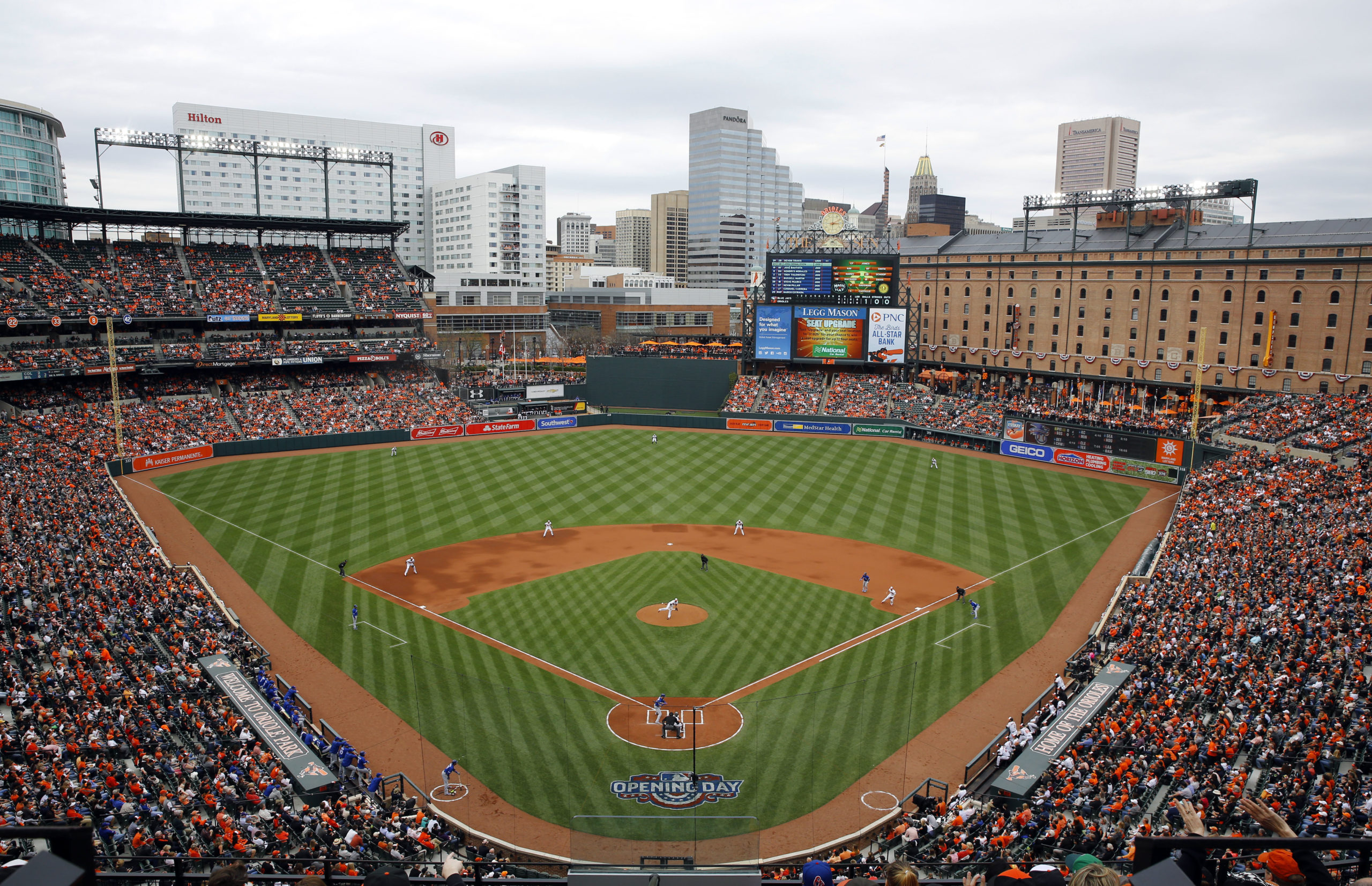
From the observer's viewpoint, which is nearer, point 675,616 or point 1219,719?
point 1219,719

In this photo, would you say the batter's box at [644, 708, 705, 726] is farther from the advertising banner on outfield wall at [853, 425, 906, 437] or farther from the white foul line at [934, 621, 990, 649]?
the advertising banner on outfield wall at [853, 425, 906, 437]

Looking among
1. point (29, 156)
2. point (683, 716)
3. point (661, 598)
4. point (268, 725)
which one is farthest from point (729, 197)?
point (268, 725)

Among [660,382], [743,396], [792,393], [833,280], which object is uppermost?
[833,280]

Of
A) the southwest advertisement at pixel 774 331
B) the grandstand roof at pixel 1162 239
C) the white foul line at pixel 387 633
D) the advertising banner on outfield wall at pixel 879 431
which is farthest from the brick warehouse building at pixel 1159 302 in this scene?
the white foul line at pixel 387 633

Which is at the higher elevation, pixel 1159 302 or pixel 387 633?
pixel 1159 302

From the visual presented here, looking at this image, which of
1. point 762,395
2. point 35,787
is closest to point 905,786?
point 35,787

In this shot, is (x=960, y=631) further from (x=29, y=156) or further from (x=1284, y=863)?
(x=29, y=156)
